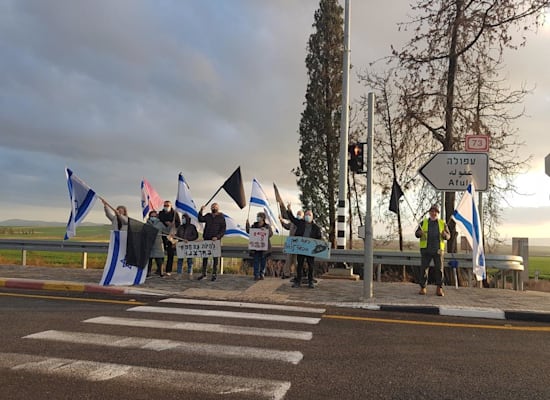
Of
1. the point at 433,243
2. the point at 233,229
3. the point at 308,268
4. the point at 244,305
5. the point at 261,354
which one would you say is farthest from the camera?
the point at 233,229

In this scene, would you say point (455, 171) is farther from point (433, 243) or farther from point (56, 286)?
point (56, 286)

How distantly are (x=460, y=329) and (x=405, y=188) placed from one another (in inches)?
518

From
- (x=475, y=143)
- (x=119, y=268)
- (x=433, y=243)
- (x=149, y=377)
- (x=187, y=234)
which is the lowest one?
(x=149, y=377)

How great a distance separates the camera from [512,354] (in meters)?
5.69

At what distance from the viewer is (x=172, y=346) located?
224 inches

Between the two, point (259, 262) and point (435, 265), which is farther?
Result: point (259, 262)

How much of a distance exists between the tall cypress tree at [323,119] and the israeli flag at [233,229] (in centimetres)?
1266

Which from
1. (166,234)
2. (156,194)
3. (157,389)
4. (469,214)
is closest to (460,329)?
(469,214)

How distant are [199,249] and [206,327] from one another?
5.18 meters

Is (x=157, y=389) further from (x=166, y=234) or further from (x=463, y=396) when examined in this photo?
(x=166, y=234)

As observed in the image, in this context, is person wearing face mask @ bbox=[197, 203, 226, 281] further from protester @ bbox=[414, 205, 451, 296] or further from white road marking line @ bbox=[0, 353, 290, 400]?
white road marking line @ bbox=[0, 353, 290, 400]

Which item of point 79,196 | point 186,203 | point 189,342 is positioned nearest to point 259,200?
point 186,203

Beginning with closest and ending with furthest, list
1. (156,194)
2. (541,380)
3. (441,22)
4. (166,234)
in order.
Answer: (541,380) → (166,234) → (156,194) → (441,22)

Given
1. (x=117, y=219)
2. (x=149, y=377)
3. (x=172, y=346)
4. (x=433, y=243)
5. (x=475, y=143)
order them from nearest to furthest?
(x=149, y=377) → (x=172, y=346) → (x=433, y=243) → (x=475, y=143) → (x=117, y=219)
